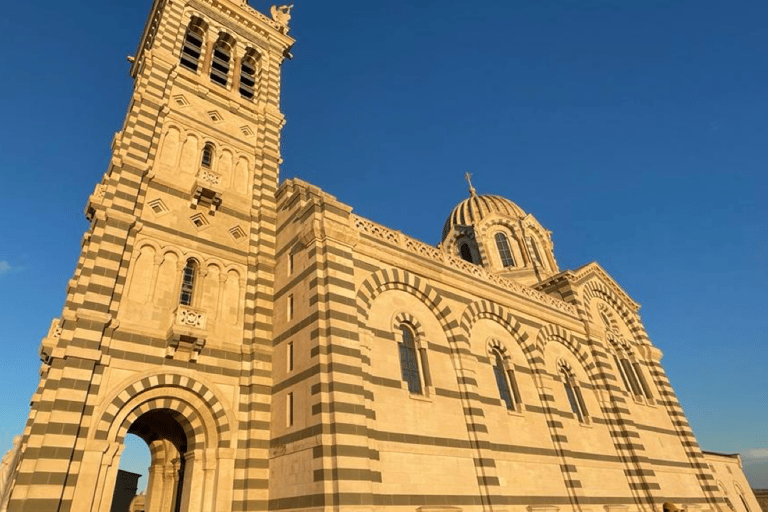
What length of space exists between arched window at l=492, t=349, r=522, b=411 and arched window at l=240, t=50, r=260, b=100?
17.9 metres

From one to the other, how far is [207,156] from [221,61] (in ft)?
22.3

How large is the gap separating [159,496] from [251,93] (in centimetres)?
1869

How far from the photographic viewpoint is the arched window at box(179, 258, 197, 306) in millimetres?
15703

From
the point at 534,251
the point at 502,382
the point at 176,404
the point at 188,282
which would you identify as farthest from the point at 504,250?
the point at 176,404

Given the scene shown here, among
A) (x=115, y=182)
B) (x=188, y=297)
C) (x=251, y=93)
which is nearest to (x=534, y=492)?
(x=188, y=297)

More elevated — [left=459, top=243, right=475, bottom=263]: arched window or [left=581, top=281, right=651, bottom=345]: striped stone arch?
[left=459, top=243, right=475, bottom=263]: arched window

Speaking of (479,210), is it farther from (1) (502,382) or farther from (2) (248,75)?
(2) (248,75)

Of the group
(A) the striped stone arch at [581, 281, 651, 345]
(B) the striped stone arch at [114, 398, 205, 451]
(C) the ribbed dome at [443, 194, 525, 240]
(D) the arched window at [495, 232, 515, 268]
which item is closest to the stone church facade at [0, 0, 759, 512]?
(B) the striped stone arch at [114, 398, 205, 451]

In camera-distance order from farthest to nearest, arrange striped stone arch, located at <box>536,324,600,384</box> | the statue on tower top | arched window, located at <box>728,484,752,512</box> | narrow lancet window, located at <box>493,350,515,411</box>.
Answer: arched window, located at <box>728,484,752,512</box>
the statue on tower top
striped stone arch, located at <box>536,324,600,384</box>
narrow lancet window, located at <box>493,350,515,411</box>

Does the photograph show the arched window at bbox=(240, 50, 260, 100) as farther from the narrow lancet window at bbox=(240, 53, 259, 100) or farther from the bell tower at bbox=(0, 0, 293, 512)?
the bell tower at bbox=(0, 0, 293, 512)

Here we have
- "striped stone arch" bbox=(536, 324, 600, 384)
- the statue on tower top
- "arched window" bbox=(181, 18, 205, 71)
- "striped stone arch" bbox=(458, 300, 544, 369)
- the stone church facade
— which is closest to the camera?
the stone church facade

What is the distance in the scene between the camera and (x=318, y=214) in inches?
620

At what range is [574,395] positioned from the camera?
22.1 meters

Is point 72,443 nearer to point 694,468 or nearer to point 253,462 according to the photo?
point 253,462
